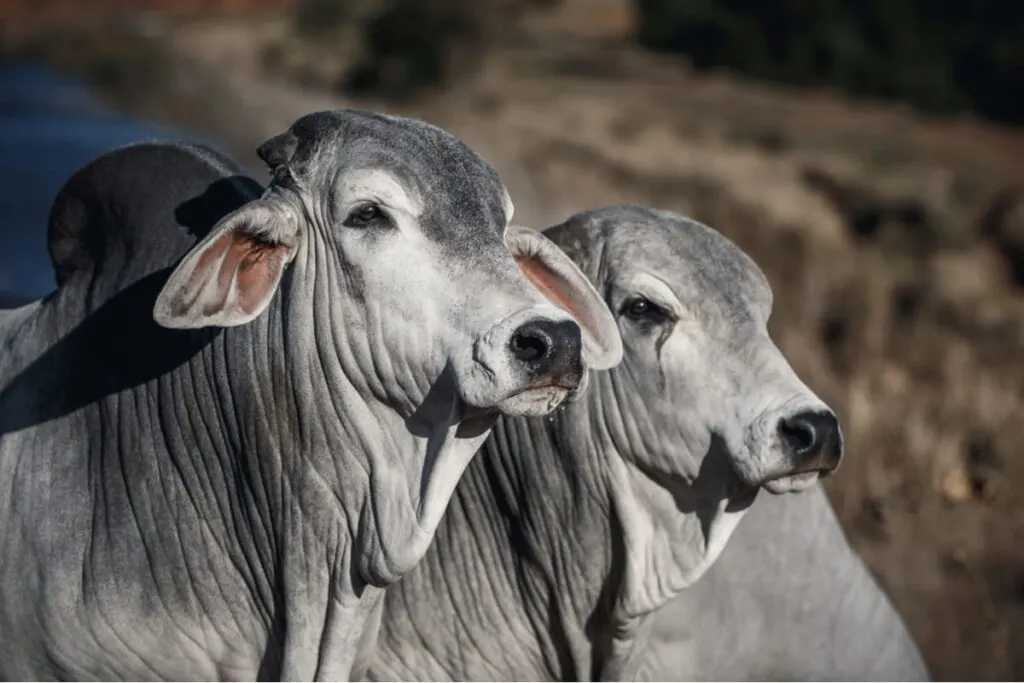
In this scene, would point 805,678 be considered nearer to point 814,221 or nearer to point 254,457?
point 254,457

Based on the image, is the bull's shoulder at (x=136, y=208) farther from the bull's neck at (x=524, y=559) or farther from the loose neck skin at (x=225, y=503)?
the bull's neck at (x=524, y=559)

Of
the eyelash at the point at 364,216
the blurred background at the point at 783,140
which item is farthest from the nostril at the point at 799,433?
the blurred background at the point at 783,140

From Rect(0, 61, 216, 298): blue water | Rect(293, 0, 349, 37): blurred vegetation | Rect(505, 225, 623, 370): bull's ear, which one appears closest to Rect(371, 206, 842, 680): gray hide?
Rect(505, 225, 623, 370): bull's ear

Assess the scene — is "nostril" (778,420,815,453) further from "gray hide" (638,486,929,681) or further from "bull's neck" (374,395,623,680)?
"gray hide" (638,486,929,681)

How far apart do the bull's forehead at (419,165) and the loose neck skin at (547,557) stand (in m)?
1.06

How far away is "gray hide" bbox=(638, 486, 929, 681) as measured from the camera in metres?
5.93

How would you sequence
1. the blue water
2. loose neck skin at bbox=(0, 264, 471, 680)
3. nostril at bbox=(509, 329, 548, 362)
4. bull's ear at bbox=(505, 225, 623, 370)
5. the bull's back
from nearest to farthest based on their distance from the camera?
nostril at bbox=(509, 329, 548, 362) → loose neck skin at bbox=(0, 264, 471, 680) → the bull's back → bull's ear at bbox=(505, 225, 623, 370) → the blue water

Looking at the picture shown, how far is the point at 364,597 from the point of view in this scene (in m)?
4.37

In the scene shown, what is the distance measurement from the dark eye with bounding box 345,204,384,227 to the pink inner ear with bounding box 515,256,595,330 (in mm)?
560

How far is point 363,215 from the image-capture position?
4090 millimetres

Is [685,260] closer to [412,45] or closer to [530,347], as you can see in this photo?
[530,347]

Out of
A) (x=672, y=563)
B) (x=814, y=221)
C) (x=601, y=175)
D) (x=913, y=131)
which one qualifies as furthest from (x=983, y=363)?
(x=913, y=131)

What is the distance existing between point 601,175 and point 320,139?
19.3m

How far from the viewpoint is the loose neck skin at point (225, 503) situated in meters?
4.23
